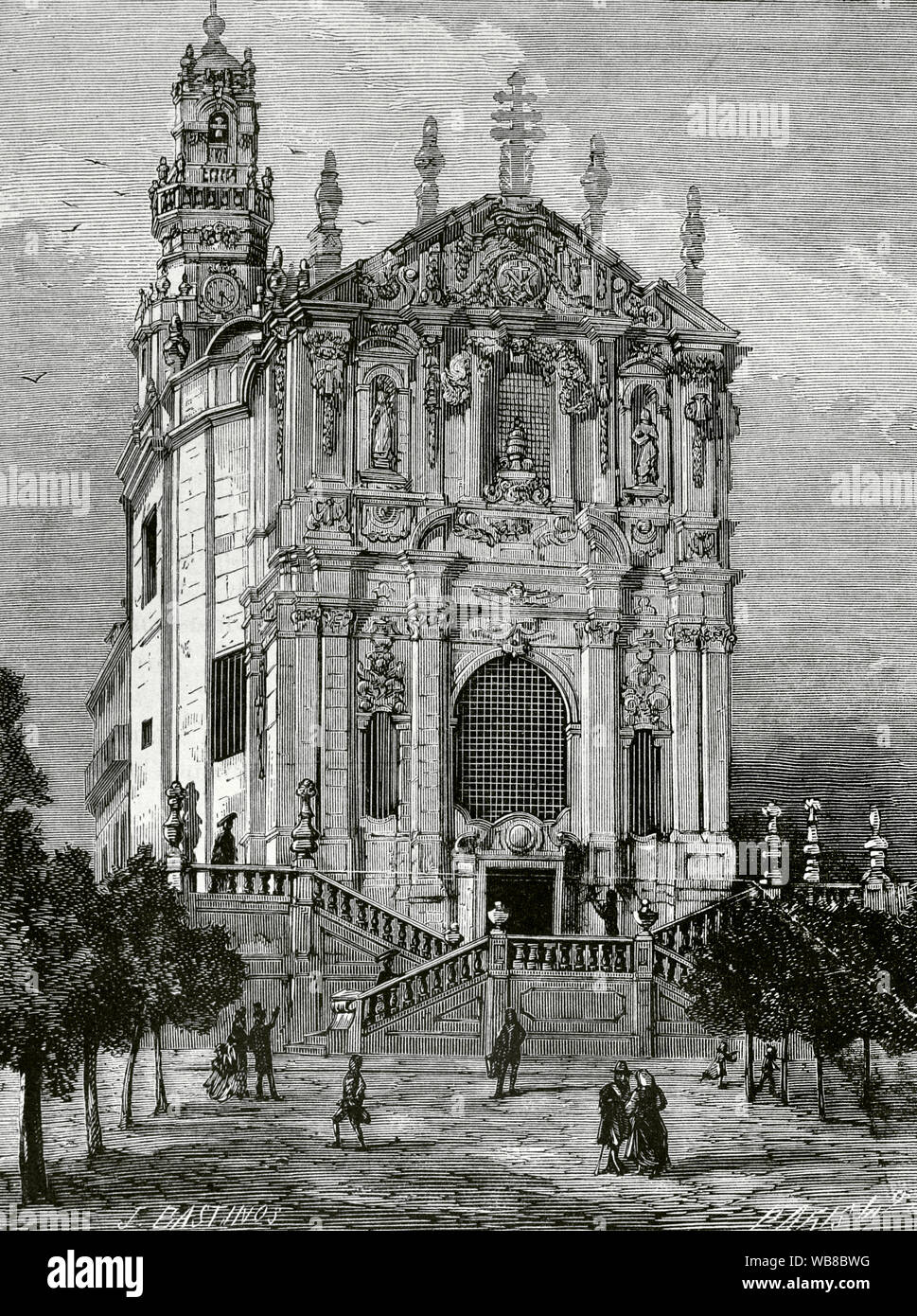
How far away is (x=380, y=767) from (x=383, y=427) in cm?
391

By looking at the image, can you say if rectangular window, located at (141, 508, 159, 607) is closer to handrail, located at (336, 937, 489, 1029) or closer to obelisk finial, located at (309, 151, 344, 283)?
obelisk finial, located at (309, 151, 344, 283)

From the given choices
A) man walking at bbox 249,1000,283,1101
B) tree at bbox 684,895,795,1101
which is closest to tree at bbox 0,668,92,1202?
man walking at bbox 249,1000,283,1101

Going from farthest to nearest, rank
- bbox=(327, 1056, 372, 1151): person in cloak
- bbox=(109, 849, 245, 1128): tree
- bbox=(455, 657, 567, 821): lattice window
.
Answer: bbox=(455, 657, 567, 821): lattice window → bbox=(109, 849, 245, 1128): tree → bbox=(327, 1056, 372, 1151): person in cloak

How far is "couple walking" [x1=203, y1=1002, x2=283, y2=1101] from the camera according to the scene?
79.9ft

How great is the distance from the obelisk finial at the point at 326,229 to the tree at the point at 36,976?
7.20m

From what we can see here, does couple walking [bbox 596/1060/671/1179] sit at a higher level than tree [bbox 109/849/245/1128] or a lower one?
lower

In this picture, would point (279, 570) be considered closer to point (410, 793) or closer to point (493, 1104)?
point (410, 793)

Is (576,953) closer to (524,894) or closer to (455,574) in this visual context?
(524,894)

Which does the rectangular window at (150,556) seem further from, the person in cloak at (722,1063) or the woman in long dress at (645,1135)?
the woman in long dress at (645,1135)

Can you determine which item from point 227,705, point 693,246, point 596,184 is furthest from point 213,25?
point 227,705

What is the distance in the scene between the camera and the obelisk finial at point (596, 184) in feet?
86.8

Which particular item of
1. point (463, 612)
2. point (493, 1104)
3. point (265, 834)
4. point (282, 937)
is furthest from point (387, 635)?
point (493, 1104)

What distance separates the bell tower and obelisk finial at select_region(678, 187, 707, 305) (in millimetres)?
4431

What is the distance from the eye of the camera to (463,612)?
30719mm
